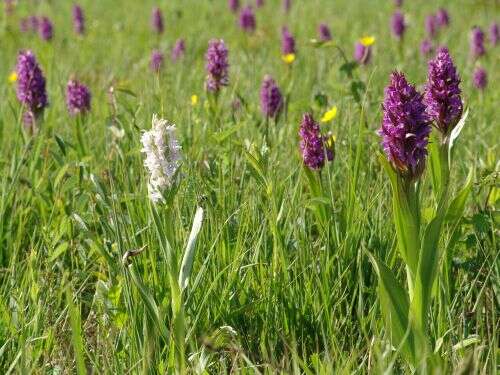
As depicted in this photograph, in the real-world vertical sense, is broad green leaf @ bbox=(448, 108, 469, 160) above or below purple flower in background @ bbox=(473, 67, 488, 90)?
below

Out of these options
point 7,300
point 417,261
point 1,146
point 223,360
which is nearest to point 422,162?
point 417,261

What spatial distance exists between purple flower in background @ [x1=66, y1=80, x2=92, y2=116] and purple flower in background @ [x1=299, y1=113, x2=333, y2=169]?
144 cm

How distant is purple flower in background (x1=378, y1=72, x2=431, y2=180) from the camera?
1717 millimetres

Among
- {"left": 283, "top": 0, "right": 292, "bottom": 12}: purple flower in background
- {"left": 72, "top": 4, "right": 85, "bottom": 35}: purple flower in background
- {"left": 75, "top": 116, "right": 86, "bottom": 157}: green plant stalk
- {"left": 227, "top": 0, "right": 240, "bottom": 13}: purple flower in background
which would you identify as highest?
{"left": 283, "top": 0, "right": 292, "bottom": 12}: purple flower in background

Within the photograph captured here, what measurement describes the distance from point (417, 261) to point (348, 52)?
4.81 m

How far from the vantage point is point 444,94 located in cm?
192

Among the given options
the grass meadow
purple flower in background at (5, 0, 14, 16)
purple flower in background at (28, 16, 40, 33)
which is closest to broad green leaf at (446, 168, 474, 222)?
the grass meadow

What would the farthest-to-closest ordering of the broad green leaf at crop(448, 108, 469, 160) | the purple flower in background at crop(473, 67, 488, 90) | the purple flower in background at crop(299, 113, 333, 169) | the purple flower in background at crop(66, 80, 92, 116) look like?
the purple flower in background at crop(473, 67, 488, 90), the purple flower in background at crop(66, 80, 92, 116), the purple flower in background at crop(299, 113, 333, 169), the broad green leaf at crop(448, 108, 469, 160)

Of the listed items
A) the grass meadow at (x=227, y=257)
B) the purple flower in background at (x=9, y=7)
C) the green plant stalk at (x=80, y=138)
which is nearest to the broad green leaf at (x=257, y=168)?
the grass meadow at (x=227, y=257)

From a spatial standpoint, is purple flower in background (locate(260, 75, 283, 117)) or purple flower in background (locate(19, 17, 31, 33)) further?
purple flower in background (locate(19, 17, 31, 33))

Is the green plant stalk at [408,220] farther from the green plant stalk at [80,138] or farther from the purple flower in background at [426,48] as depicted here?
the purple flower in background at [426,48]

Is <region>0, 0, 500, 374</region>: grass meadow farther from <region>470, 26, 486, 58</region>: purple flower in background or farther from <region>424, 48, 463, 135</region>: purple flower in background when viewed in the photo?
<region>470, 26, 486, 58</region>: purple flower in background

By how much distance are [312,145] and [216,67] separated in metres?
1.28

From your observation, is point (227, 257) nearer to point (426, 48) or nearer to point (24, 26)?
point (426, 48)
